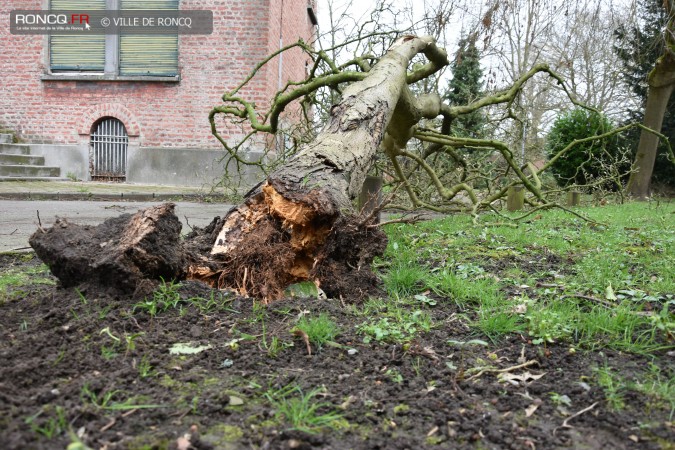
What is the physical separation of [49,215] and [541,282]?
6.36 metres

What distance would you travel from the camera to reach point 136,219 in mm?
2734

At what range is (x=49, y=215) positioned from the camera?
24.0 ft

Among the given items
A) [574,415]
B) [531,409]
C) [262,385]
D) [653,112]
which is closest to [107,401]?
[262,385]

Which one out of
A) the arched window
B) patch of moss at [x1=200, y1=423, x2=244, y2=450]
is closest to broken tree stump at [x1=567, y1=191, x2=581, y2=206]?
patch of moss at [x1=200, y1=423, x2=244, y2=450]

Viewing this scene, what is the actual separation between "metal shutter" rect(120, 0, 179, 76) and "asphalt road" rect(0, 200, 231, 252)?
4.87 m

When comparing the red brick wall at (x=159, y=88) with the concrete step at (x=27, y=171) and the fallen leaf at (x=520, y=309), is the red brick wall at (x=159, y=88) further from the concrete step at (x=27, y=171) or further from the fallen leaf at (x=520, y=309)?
the fallen leaf at (x=520, y=309)

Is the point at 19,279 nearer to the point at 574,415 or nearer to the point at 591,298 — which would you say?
the point at 574,415

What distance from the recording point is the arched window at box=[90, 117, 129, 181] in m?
14.2

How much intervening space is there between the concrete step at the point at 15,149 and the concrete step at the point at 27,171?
763 millimetres

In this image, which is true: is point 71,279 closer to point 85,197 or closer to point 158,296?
point 158,296

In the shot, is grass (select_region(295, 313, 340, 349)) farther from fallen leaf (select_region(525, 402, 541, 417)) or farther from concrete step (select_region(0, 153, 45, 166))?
concrete step (select_region(0, 153, 45, 166))

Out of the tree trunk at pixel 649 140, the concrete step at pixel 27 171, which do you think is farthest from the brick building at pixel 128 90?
the tree trunk at pixel 649 140

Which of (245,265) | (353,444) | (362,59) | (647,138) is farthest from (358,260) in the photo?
(647,138)

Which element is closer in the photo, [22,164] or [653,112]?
[22,164]
